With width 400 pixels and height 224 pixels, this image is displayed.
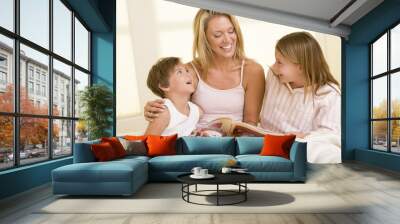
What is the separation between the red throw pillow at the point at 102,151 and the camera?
5842 millimetres

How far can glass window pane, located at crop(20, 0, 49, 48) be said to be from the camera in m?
5.68

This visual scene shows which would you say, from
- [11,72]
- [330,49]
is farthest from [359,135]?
[11,72]

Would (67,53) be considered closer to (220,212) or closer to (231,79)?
(231,79)

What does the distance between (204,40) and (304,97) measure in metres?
2.59

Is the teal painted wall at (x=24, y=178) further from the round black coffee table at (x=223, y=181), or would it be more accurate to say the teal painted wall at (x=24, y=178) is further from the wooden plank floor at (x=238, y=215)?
the round black coffee table at (x=223, y=181)

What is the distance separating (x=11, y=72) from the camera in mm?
5258

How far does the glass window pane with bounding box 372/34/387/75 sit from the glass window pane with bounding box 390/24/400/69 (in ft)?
1.03

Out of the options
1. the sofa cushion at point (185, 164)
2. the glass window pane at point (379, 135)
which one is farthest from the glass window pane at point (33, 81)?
the glass window pane at point (379, 135)

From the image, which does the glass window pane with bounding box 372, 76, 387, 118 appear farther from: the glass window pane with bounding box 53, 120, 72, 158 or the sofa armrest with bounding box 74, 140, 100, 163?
the glass window pane with bounding box 53, 120, 72, 158

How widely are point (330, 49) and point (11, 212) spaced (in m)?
7.58

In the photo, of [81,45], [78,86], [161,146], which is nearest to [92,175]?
[161,146]

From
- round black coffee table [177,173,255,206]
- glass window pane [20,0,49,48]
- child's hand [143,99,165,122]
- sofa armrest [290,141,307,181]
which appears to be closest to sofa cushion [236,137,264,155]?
sofa armrest [290,141,307,181]

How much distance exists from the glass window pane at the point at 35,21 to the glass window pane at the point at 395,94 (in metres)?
6.76

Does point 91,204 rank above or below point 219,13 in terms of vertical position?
below
